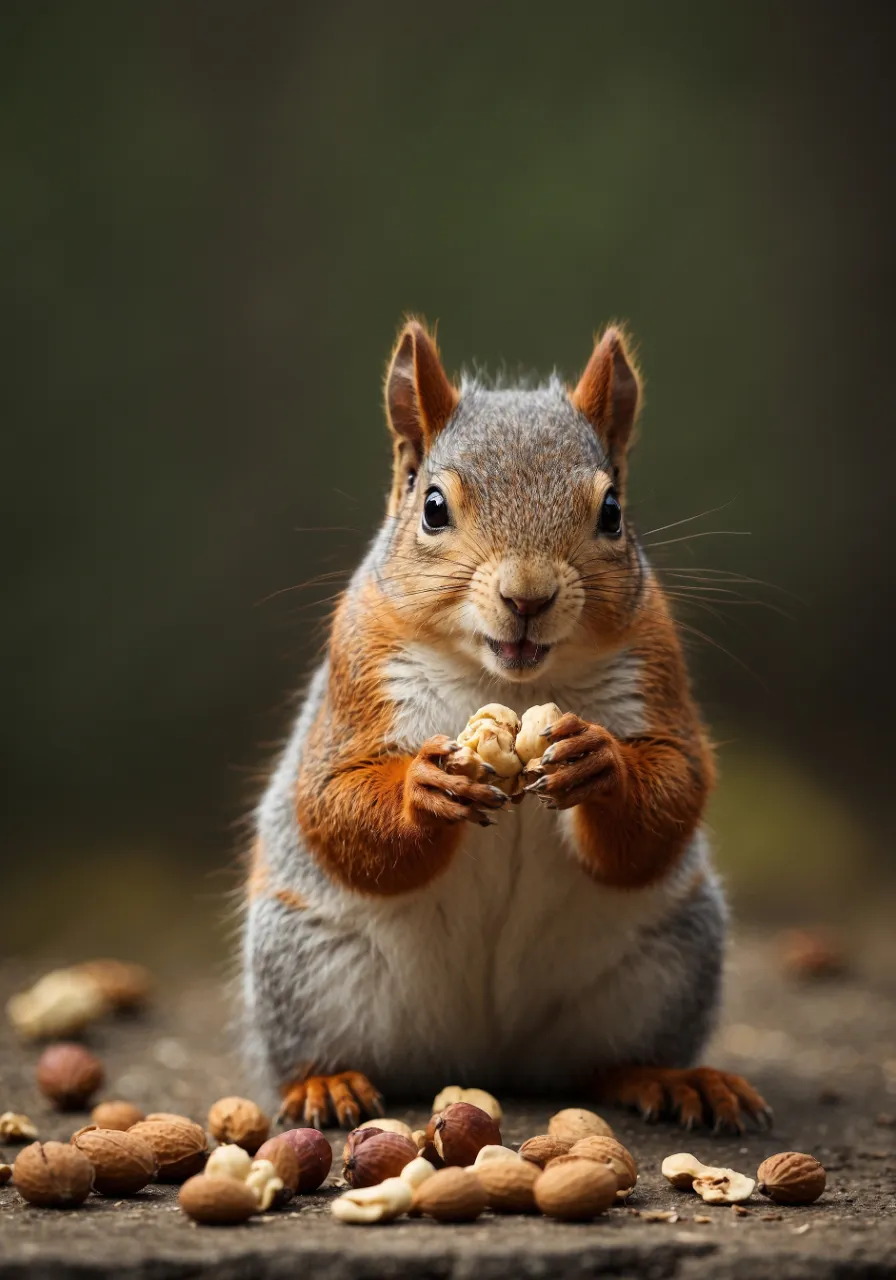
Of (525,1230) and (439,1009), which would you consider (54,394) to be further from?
(525,1230)

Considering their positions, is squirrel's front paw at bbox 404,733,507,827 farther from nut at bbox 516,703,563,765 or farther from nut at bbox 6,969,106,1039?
nut at bbox 6,969,106,1039

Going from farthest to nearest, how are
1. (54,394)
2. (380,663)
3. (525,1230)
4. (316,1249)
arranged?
(54,394)
(380,663)
(525,1230)
(316,1249)

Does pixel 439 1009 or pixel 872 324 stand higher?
pixel 872 324

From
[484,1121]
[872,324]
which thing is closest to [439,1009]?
[484,1121]

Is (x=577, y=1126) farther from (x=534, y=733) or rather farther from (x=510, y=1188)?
(x=534, y=733)

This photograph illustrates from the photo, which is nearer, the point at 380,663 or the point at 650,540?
the point at 380,663

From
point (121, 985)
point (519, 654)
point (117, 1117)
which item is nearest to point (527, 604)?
point (519, 654)

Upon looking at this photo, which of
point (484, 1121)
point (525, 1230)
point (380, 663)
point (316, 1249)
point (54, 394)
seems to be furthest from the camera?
point (54, 394)

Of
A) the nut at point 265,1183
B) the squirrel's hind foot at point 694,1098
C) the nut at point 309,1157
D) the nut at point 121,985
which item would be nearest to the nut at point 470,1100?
the squirrel's hind foot at point 694,1098
